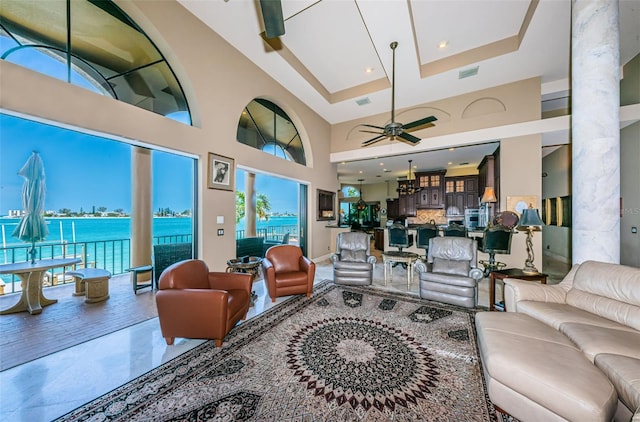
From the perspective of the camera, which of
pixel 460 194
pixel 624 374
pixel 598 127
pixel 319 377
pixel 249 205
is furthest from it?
pixel 460 194

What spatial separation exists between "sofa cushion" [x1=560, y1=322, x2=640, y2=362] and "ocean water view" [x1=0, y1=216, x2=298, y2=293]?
4483 millimetres

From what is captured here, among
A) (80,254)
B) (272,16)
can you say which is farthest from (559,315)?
(80,254)

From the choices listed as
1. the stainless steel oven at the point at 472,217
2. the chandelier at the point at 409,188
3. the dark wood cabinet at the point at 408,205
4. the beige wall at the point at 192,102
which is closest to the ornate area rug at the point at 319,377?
the beige wall at the point at 192,102

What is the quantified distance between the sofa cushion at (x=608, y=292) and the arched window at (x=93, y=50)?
5236 millimetres

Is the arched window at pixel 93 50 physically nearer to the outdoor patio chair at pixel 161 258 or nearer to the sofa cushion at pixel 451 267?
the outdoor patio chair at pixel 161 258

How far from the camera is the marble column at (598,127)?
8.46 ft

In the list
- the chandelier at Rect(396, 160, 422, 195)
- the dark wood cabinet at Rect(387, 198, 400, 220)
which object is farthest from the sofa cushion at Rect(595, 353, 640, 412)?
the dark wood cabinet at Rect(387, 198, 400, 220)

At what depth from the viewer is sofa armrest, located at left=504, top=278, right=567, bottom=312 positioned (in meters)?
2.35

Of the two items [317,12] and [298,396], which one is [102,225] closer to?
[298,396]

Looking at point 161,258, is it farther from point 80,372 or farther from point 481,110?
point 481,110

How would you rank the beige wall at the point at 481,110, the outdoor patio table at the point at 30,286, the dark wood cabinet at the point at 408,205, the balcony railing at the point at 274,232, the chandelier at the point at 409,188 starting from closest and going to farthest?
the outdoor patio table at the point at 30,286, the beige wall at the point at 481,110, the balcony railing at the point at 274,232, the chandelier at the point at 409,188, the dark wood cabinet at the point at 408,205

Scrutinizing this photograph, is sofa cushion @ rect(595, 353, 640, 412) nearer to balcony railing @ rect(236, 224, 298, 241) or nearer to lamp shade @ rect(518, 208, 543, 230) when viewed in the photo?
lamp shade @ rect(518, 208, 543, 230)

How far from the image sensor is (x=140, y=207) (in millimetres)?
4504

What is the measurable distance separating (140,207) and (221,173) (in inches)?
79.7
